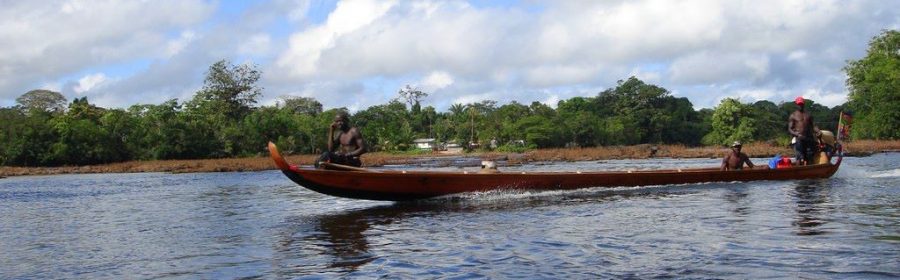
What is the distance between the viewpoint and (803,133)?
2094cm

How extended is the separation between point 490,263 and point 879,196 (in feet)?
36.8

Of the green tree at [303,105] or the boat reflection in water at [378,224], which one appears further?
the green tree at [303,105]

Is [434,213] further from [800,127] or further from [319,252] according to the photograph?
[800,127]

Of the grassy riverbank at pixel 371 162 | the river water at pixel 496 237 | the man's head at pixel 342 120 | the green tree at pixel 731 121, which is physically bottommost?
the river water at pixel 496 237

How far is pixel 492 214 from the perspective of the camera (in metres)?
14.0

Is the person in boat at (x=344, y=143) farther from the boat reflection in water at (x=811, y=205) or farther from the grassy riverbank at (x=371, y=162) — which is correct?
the grassy riverbank at (x=371, y=162)

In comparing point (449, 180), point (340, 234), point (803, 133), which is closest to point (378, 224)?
point (340, 234)

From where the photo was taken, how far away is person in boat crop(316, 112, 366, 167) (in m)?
15.0

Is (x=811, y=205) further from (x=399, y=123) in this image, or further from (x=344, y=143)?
(x=399, y=123)

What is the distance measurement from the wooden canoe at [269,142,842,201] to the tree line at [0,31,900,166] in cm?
5319

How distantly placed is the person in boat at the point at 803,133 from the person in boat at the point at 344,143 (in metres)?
12.5

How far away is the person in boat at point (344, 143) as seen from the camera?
15.0 meters

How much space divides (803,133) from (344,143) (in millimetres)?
13583

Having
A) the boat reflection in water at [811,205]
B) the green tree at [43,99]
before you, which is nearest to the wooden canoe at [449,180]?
the boat reflection in water at [811,205]
